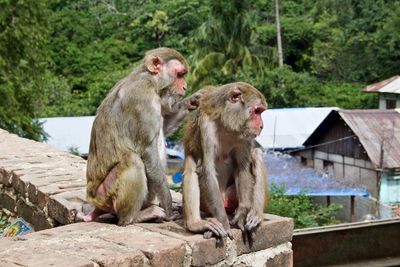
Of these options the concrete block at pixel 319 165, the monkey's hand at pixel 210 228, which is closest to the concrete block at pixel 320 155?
the concrete block at pixel 319 165

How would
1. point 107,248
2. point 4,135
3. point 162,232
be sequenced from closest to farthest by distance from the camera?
point 107,248, point 162,232, point 4,135

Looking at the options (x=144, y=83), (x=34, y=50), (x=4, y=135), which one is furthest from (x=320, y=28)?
(x=144, y=83)

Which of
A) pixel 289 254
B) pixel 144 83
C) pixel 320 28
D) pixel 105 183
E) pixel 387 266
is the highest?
pixel 320 28

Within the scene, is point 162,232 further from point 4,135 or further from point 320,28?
point 320,28

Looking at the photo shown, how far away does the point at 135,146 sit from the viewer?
12.4 ft

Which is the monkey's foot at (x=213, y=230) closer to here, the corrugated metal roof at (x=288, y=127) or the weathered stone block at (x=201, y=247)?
the weathered stone block at (x=201, y=247)

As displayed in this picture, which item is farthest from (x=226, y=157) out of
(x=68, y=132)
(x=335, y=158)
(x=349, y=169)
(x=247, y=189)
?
(x=68, y=132)

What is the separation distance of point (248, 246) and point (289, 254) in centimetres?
31

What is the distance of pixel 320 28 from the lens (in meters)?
36.5

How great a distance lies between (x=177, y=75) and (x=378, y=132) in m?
15.2

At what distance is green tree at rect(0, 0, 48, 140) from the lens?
1523cm

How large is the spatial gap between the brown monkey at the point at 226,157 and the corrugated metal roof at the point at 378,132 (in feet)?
44.5

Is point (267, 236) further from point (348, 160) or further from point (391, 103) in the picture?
point (391, 103)

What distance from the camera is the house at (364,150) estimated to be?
1755 centimetres
